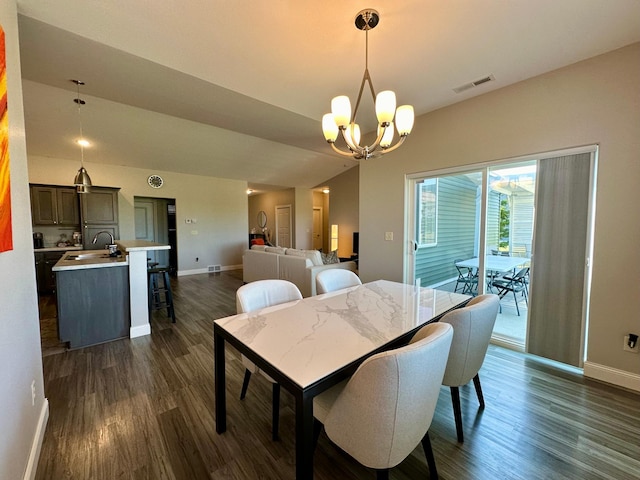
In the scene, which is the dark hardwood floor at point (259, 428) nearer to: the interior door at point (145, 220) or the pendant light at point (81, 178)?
the pendant light at point (81, 178)

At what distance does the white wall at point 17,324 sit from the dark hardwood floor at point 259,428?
0.28m

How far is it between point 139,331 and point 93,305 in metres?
0.57

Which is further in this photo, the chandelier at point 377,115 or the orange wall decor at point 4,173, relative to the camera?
the chandelier at point 377,115

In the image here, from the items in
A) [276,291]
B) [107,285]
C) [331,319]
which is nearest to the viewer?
[331,319]

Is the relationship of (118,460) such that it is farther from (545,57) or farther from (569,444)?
(545,57)

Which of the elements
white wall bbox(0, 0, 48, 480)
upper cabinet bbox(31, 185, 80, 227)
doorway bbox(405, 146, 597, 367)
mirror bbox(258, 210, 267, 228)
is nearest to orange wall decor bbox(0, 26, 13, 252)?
white wall bbox(0, 0, 48, 480)

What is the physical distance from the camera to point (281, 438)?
166 centimetres

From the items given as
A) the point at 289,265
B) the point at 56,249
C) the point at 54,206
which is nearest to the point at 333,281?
the point at 289,265

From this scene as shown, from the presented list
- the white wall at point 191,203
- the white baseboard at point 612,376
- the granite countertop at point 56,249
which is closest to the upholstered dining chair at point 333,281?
the white baseboard at point 612,376

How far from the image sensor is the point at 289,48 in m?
2.17

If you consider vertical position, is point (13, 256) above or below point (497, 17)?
below

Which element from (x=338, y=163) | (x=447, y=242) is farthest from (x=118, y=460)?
(x=338, y=163)

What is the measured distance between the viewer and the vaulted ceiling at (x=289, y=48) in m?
1.79

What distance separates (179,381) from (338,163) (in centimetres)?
649
